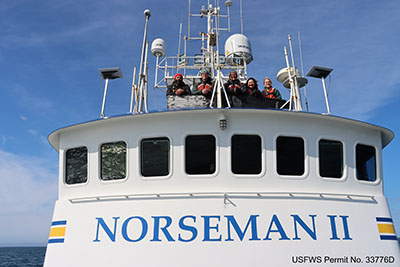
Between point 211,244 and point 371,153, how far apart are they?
4.39 meters

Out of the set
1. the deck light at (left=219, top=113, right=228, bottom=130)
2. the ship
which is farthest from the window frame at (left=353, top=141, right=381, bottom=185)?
the deck light at (left=219, top=113, right=228, bottom=130)

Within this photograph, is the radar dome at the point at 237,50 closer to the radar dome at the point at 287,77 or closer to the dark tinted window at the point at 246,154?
the radar dome at the point at 287,77

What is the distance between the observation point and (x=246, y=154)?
29.4 feet

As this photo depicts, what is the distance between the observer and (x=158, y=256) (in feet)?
27.0

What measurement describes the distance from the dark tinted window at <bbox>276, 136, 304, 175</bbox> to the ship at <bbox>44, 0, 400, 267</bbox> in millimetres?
21

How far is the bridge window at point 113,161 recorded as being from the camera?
927 cm

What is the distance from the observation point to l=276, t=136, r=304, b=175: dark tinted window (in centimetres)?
902

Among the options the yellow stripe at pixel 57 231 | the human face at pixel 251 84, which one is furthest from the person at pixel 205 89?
the yellow stripe at pixel 57 231

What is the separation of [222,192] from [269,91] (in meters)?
3.65

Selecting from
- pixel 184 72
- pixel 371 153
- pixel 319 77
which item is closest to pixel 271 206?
pixel 371 153

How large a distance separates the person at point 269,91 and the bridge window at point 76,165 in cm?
460

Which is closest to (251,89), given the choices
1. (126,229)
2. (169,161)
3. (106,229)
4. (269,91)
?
(269,91)

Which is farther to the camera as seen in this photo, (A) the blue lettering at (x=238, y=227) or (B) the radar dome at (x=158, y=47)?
(B) the radar dome at (x=158, y=47)

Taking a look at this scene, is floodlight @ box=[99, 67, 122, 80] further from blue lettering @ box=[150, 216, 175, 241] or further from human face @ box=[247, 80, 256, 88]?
blue lettering @ box=[150, 216, 175, 241]
